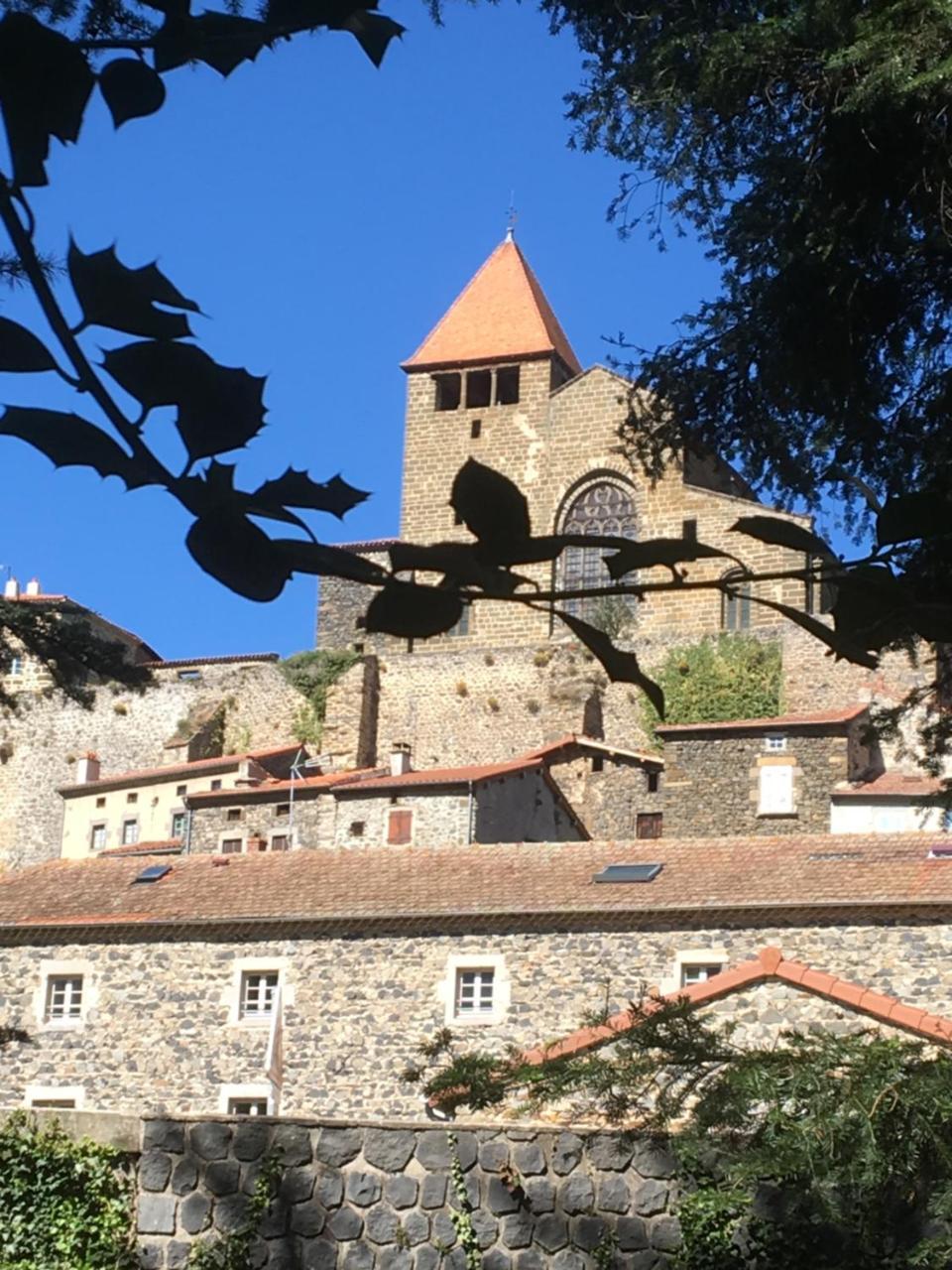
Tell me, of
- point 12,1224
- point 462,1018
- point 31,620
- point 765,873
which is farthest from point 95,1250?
point 765,873

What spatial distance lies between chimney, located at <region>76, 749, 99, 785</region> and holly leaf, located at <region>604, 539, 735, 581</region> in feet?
145

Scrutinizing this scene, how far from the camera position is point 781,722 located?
35.9 metres

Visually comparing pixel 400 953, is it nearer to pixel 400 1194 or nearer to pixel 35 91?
pixel 400 1194

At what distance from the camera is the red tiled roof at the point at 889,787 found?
32938 millimetres

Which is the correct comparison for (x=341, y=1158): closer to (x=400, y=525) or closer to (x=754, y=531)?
(x=754, y=531)

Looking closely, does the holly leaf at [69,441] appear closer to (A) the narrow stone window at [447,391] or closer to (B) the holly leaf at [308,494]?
(B) the holly leaf at [308,494]

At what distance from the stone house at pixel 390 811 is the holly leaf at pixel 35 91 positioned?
3084 cm

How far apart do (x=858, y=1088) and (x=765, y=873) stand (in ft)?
42.3

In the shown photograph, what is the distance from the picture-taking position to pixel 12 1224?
8.75 metres

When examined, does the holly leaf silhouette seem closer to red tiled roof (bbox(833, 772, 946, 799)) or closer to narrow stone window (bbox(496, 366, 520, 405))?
red tiled roof (bbox(833, 772, 946, 799))

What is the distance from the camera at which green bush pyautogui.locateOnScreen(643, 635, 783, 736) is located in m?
39.5

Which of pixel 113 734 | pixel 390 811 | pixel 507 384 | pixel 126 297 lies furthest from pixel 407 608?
pixel 507 384

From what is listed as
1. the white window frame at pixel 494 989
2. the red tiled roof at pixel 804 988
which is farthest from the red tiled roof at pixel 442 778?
the red tiled roof at pixel 804 988

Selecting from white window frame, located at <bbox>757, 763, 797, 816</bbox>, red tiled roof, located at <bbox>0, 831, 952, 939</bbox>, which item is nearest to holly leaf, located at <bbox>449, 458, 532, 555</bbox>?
red tiled roof, located at <bbox>0, 831, 952, 939</bbox>
